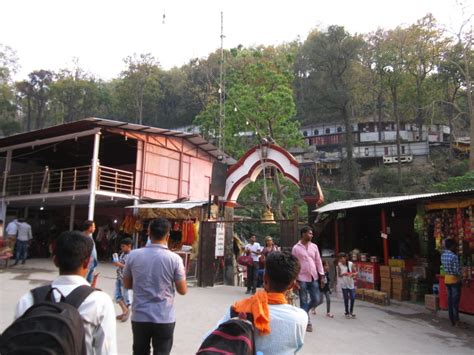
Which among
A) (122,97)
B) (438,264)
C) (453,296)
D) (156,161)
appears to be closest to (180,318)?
(453,296)

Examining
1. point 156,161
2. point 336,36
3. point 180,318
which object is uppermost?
point 336,36

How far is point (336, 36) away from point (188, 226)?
31.6m

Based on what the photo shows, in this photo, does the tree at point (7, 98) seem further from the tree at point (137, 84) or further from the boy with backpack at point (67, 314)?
the boy with backpack at point (67, 314)

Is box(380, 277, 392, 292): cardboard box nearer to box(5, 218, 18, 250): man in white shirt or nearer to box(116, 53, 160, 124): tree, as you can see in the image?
box(5, 218, 18, 250): man in white shirt

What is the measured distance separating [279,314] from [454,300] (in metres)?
7.64

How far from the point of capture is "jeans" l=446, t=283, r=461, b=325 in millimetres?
8289

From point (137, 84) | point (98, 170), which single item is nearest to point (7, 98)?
point (137, 84)

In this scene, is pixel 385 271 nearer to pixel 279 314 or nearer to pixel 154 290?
pixel 154 290

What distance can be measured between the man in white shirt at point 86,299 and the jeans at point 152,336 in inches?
52.8

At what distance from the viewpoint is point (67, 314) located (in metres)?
1.82

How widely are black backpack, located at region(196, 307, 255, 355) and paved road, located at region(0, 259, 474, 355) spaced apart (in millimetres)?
4074

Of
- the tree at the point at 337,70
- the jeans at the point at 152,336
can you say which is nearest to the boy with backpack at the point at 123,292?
the jeans at the point at 152,336

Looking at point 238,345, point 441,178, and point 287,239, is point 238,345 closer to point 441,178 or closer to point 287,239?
point 287,239

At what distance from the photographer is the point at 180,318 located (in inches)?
312
